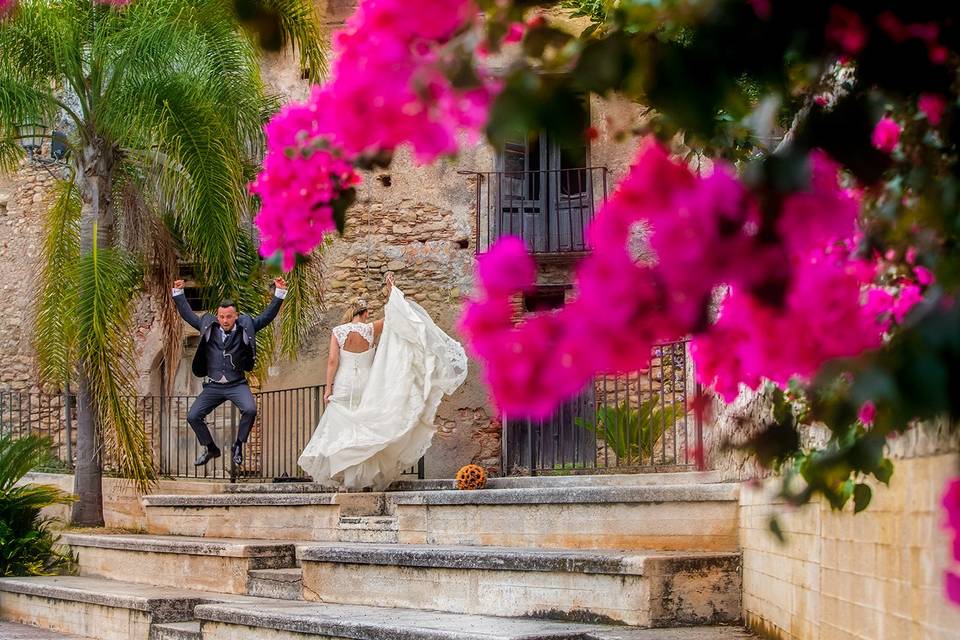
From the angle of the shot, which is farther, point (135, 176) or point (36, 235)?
point (36, 235)

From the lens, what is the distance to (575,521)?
257 inches

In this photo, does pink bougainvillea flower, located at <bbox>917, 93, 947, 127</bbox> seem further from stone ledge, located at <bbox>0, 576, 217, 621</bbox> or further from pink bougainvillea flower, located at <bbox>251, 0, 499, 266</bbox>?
stone ledge, located at <bbox>0, 576, 217, 621</bbox>

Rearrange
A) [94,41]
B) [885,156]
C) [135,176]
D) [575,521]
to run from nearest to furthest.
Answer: [885,156] < [575,521] < [94,41] < [135,176]

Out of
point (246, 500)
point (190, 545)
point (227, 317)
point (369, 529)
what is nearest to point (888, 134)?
point (369, 529)

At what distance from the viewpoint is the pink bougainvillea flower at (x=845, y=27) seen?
1648 millimetres

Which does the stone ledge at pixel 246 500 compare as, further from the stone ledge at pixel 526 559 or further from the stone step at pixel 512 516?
the stone ledge at pixel 526 559

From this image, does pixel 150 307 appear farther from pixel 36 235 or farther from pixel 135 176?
pixel 135 176

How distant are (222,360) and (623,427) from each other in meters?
3.64

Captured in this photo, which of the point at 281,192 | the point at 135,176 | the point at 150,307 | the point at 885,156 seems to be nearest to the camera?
the point at 885,156

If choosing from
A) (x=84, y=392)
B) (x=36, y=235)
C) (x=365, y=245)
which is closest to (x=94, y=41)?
(x=84, y=392)

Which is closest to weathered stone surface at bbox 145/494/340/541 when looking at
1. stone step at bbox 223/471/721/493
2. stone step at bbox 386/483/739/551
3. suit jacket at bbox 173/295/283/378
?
stone step at bbox 223/471/721/493

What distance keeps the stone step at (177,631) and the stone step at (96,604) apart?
0.09 m

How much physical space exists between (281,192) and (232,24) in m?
9.69

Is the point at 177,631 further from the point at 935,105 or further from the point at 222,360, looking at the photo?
the point at 935,105
